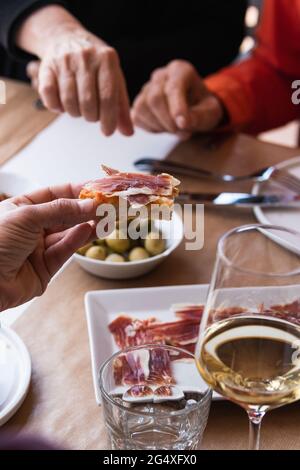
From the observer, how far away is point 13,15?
4.45 ft

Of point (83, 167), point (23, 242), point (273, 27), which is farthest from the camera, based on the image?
point (273, 27)

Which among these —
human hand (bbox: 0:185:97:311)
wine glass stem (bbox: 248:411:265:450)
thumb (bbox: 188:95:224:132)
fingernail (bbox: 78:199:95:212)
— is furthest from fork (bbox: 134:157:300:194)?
wine glass stem (bbox: 248:411:265:450)

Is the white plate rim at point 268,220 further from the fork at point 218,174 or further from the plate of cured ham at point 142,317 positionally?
the plate of cured ham at point 142,317

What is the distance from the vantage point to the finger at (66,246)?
0.76 meters

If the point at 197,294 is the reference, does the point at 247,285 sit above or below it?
above

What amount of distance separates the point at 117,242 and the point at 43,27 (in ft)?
1.84

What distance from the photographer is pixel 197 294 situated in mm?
897

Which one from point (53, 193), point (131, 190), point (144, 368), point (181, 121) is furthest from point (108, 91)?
point (144, 368)

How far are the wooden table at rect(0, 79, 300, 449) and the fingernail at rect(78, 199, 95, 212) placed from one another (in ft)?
0.73

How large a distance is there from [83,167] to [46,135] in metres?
0.14

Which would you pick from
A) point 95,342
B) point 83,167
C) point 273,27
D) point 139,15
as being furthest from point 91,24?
point 95,342

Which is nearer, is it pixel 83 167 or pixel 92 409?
pixel 92 409

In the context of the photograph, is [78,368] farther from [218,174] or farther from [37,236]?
[218,174]

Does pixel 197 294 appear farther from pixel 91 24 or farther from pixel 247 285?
pixel 91 24
